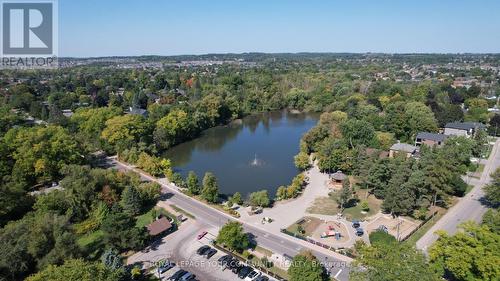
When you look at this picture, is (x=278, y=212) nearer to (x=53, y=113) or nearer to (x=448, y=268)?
(x=448, y=268)

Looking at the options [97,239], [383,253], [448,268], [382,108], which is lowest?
[97,239]

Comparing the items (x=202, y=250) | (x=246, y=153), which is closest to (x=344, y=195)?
(x=202, y=250)

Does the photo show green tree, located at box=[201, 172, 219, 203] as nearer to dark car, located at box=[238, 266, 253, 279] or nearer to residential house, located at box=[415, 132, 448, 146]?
dark car, located at box=[238, 266, 253, 279]

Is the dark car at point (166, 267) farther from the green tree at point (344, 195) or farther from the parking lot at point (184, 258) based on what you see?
the green tree at point (344, 195)

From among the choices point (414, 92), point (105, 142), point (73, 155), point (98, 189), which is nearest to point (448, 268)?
point (98, 189)

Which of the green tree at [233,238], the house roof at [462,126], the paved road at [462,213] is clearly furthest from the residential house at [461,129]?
the green tree at [233,238]

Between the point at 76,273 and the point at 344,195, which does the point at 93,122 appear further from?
the point at 76,273
